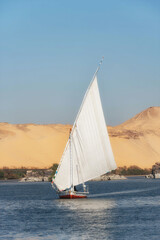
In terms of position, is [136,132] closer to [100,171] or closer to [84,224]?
[100,171]

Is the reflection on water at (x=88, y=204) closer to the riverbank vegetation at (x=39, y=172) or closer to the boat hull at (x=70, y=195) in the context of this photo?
the boat hull at (x=70, y=195)

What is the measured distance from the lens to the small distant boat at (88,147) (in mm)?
45281

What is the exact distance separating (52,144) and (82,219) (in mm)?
95697

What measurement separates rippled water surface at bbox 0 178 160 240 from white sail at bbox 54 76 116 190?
2.36 m

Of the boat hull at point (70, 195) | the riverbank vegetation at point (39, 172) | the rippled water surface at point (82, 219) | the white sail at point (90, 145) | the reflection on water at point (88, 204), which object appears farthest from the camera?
the riverbank vegetation at point (39, 172)

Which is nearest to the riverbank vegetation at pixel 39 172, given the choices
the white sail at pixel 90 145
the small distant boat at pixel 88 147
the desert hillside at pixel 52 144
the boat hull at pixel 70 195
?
the desert hillside at pixel 52 144

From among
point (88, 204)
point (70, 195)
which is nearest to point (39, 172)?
point (70, 195)

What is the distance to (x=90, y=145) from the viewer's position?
45.5 metres

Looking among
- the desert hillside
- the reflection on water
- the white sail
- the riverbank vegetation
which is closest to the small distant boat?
the white sail

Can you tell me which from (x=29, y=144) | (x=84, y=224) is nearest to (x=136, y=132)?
(x=29, y=144)

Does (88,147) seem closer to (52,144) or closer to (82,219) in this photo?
(82,219)

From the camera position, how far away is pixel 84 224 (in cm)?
3272

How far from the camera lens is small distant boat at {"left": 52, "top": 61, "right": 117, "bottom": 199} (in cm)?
4528

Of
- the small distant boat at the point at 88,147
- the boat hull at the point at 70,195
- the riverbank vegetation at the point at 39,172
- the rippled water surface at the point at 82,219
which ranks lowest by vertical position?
the rippled water surface at the point at 82,219
